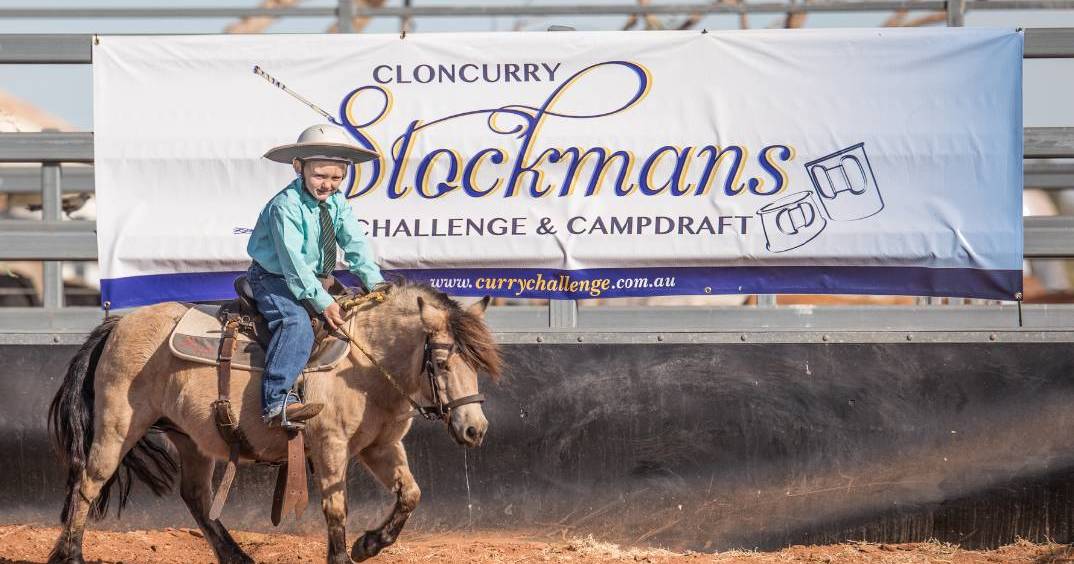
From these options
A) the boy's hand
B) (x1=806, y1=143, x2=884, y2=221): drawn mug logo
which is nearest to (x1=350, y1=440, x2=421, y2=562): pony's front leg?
the boy's hand

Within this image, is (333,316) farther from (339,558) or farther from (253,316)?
(339,558)

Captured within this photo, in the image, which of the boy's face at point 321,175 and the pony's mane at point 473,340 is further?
the boy's face at point 321,175

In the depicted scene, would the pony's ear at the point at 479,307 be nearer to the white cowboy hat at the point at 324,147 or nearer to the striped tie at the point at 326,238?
the striped tie at the point at 326,238

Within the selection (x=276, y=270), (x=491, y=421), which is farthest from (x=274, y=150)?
(x=491, y=421)

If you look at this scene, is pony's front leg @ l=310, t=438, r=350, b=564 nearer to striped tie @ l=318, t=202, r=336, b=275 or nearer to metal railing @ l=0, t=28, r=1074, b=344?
striped tie @ l=318, t=202, r=336, b=275

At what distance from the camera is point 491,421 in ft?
25.9

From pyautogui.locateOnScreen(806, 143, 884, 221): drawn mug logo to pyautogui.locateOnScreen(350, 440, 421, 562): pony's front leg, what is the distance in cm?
332

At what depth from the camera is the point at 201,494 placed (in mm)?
7156

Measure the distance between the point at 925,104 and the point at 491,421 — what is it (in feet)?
11.8

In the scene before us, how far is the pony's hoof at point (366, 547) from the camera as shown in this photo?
6430 mm

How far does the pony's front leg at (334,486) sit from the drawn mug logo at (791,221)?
3186 millimetres

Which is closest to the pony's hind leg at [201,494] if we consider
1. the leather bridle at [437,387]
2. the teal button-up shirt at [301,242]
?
the teal button-up shirt at [301,242]

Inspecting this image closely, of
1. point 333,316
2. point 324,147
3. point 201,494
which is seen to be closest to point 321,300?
point 333,316

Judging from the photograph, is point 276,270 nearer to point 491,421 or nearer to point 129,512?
point 491,421
